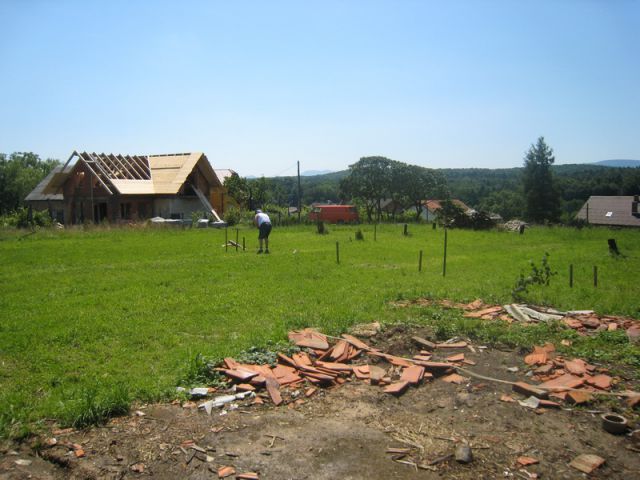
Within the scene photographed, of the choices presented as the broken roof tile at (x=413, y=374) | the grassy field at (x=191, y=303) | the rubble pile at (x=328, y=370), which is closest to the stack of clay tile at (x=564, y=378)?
the grassy field at (x=191, y=303)

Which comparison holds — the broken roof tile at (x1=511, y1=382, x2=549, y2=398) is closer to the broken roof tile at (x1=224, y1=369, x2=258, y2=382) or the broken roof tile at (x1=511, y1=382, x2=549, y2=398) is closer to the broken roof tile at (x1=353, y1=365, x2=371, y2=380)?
the broken roof tile at (x1=353, y1=365, x2=371, y2=380)

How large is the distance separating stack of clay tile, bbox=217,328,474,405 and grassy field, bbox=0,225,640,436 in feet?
2.01

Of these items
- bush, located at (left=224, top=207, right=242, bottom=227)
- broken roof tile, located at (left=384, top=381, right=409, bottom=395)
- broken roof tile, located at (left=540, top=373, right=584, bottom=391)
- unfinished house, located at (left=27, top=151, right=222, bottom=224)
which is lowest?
broken roof tile, located at (left=384, top=381, right=409, bottom=395)

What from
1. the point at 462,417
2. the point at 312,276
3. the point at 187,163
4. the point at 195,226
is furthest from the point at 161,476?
the point at 187,163

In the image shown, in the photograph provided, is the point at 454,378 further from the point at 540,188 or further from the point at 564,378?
the point at 540,188

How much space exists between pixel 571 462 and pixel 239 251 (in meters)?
15.3

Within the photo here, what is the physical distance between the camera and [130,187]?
3550 cm

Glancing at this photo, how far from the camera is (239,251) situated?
18406 millimetres

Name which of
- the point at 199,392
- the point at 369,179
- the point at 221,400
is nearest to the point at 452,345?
the point at 221,400

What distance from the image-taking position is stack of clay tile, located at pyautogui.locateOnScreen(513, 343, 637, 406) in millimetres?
5055

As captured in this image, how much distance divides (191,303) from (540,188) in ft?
183

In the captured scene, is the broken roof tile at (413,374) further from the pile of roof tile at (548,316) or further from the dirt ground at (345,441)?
the pile of roof tile at (548,316)

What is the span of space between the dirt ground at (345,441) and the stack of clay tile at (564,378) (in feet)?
0.74

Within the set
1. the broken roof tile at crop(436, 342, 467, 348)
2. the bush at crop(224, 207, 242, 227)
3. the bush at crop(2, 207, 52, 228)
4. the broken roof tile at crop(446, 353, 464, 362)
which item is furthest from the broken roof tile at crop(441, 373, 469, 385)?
the bush at crop(224, 207, 242, 227)
